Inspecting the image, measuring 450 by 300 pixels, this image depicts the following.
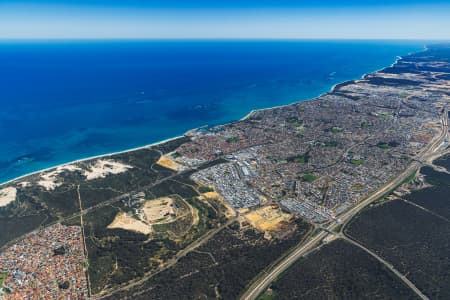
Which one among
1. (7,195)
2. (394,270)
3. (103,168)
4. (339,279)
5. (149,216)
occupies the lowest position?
(339,279)

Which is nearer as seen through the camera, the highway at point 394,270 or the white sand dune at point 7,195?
the highway at point 394,270

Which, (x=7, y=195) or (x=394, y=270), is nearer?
(x=394, y=270)

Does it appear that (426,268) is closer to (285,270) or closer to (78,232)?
(285,270)

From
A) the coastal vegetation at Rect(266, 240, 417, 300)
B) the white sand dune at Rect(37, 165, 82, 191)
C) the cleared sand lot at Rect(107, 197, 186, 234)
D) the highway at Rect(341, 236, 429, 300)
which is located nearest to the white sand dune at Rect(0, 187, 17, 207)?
the white sand dune at Rect(37, 165, 82, 191)

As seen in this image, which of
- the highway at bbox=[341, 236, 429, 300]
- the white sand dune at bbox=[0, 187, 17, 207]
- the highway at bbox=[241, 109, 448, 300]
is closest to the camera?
the highway at bbox=[341, 236, 429, 300]

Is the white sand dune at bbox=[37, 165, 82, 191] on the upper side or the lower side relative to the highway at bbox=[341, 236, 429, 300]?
upper

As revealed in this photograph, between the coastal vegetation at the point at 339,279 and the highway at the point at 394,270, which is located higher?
the highway at the point at 394,270

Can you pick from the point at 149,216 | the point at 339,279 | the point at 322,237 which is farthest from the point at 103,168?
the point at 339,279

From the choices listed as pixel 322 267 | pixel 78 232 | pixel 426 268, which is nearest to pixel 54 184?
pixel 78 232

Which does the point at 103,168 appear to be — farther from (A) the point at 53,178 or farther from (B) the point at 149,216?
(B) the point at 149,216

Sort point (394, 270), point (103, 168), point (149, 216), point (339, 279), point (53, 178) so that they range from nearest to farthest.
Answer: point (339, 279) → point (394, 270) → point (149, 216) → point (53, 178) → point (103, 168)

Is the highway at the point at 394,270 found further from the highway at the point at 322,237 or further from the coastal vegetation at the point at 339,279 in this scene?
the coastal vegetation at the point at 339,279

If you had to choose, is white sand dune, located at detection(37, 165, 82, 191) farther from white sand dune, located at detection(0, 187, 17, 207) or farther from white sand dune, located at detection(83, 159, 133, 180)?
white sand dune, located at detection(0, 187, 17, 207)

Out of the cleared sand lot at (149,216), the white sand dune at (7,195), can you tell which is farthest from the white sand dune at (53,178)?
the cleared sand lot at (149,216)
